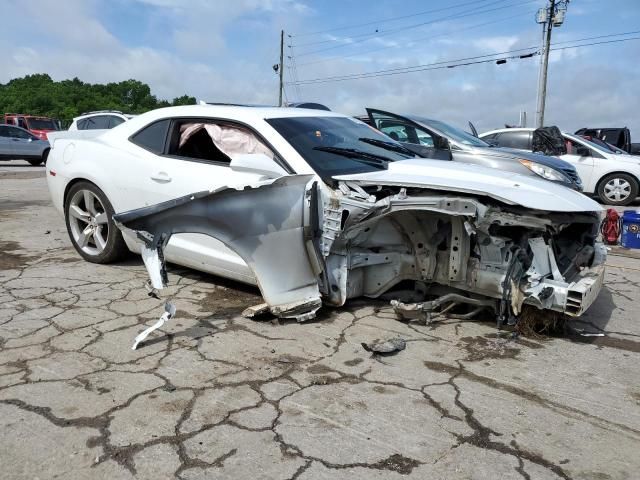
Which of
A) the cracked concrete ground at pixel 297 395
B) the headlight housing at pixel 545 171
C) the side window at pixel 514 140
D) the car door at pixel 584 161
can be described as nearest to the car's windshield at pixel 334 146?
the cracked concrete ground at pixel 297 395

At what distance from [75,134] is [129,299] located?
82.3 inches

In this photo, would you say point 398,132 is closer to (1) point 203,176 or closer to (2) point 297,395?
(1) point 203,176

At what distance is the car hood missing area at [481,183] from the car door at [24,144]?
19.1 metres

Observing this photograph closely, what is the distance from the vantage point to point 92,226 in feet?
16.5

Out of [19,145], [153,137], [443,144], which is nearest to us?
[153,137]

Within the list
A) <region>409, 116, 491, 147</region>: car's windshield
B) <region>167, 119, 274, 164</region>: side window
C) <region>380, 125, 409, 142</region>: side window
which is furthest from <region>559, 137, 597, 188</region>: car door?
<region>167, 119, 274, 164</region>: side window

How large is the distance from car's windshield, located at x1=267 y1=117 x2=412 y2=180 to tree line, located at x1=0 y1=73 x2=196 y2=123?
137ft

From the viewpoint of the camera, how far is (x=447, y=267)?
3.69 meters

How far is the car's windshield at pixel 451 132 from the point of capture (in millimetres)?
7750

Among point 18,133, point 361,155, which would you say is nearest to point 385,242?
point 361,155

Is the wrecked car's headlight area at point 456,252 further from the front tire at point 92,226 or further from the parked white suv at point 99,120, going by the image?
the parked white suv at point 99,120

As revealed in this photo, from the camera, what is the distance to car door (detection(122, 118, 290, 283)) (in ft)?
13.2

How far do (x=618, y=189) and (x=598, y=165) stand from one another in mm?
616

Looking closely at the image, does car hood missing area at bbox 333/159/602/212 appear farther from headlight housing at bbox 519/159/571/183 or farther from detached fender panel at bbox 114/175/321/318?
headlight housing at bbox 519/159/571/183
